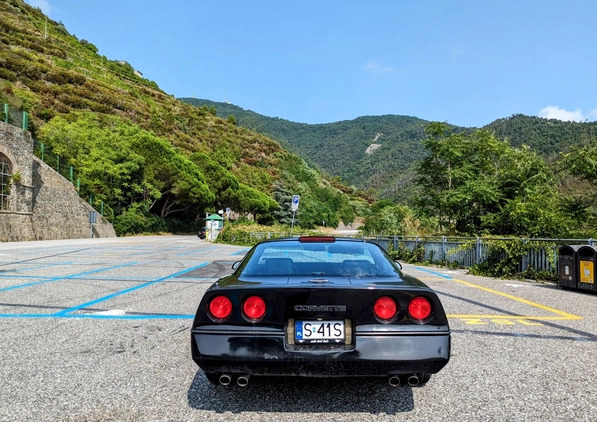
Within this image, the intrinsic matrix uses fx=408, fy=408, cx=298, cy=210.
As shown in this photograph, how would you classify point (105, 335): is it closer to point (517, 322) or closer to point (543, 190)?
point (517, 322)

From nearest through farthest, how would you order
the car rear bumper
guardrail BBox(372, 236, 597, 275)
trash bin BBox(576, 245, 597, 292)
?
the car rear bumper
trash bin BBox(576, 245, 597, 292)
guardrail BBox(372, 236, 597, 275)

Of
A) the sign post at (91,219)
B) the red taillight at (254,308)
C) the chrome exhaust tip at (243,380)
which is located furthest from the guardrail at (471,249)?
the sign post at (91,219)

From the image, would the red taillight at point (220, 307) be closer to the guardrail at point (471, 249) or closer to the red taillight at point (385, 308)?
the red taillight at point (385, 308)

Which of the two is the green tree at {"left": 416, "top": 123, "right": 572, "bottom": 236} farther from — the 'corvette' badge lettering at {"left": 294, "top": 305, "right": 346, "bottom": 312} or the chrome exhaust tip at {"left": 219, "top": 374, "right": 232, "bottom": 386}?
the chrome exhaust tip at {"left": 219, "top": 374, "right": 232, "bottom": 386}

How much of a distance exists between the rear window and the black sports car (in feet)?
1.50

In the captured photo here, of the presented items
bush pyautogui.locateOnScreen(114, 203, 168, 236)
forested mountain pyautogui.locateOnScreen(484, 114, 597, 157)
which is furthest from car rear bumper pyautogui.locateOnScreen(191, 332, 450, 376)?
forested mountain pyautogui.locateOnScreen(484, 114, 597, 157)

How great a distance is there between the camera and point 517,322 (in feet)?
19.2

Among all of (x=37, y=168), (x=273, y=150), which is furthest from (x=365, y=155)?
(x=37, y=168)

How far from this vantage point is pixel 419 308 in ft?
9.18

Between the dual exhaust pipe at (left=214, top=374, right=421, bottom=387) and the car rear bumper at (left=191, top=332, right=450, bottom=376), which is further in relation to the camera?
the dual exhaust pipe at (left=214, top=374, right=421, bottom=387)

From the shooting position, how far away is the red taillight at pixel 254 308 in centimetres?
277

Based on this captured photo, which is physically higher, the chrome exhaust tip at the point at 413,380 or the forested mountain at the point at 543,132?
the forested mountain at the point at 543,132

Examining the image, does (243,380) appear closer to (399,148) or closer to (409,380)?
(409,380)

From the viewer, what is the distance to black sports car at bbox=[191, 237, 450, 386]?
2.64 meters
